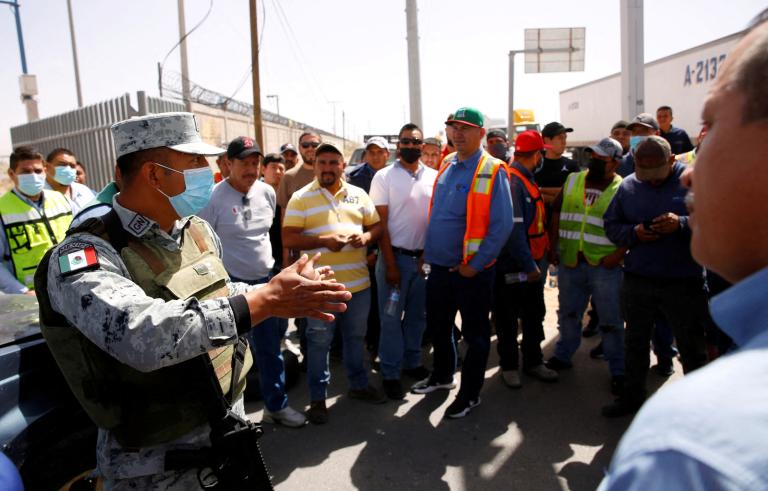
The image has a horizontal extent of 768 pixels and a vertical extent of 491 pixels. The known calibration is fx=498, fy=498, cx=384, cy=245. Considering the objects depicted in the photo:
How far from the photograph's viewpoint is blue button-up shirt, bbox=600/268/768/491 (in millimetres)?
486

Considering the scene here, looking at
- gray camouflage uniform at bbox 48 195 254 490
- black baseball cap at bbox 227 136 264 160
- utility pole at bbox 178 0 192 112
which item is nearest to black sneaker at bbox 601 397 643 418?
gray camouflage uniform at bbox 48 195 254 490

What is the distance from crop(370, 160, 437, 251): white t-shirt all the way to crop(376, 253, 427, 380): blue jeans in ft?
0.57

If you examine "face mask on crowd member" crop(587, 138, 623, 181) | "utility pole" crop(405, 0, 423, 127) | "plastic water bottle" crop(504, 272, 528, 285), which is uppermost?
"utility pole" crop(405, 0, 423, 127)

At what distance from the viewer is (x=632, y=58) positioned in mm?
8102

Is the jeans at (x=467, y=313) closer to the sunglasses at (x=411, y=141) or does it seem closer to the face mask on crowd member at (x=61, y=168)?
the sunglasses at (x=411, y=141)

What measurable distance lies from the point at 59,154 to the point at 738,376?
20.6ft

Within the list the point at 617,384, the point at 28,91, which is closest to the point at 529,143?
the point at 617,384

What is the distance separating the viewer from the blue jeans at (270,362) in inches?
146

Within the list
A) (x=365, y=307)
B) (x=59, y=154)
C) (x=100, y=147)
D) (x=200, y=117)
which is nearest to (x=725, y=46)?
(x=365, y=307)

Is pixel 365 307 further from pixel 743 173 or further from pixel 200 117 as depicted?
pixel 200 117

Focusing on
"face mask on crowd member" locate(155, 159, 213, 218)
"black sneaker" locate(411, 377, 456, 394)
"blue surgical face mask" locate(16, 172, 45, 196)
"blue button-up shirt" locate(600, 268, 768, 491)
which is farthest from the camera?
"black sneaker" locate(411, 377, 456, 394)

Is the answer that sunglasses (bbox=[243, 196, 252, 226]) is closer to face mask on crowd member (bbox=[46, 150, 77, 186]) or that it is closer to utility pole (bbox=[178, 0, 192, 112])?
face mask on crowd member (bbox=[46, 150, 77, 186])

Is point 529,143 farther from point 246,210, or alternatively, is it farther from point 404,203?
point 246,210

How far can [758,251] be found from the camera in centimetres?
67
